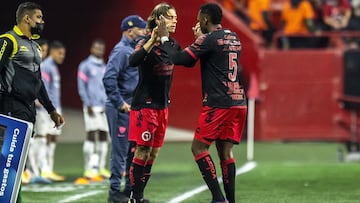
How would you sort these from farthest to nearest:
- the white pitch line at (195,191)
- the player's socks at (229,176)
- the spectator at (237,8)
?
the spectator at (237,8) < the white pitch line at (195,191) < the player's socks at (229,176)

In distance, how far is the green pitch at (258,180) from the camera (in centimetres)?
1290

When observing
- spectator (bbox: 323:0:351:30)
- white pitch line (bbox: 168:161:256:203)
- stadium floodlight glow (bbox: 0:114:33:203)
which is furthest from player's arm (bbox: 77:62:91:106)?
spectator (bbox: 323:0:351:30)

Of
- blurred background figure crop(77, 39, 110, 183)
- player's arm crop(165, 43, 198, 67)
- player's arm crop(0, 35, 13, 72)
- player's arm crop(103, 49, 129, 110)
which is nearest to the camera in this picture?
player's arm crop(0, 35, 13, 72)

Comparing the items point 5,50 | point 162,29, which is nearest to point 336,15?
point 162,29

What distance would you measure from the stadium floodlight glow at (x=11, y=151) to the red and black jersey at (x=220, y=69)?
7.42ft

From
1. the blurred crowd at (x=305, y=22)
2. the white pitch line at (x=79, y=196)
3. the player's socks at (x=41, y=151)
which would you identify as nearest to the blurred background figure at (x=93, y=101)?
the player's socks at (x=41, y=151)

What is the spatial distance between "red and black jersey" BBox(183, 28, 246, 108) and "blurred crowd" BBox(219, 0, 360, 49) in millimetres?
13901

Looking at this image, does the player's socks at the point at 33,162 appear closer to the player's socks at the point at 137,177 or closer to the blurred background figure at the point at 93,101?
the blurred background figure at the point at 93,101

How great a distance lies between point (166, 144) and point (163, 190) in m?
10.1

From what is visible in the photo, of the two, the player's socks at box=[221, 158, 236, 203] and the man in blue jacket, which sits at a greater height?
the man in blue jacket

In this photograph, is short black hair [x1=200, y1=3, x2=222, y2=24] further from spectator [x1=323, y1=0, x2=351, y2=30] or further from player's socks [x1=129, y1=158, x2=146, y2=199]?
spectator [x1=323, y1=0, x2=351, y2=30]

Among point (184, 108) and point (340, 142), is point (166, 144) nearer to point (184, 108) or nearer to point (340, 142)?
point (184, 108)

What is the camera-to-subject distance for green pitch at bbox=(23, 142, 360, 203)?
42.3 ft

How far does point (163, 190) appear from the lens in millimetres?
14047
